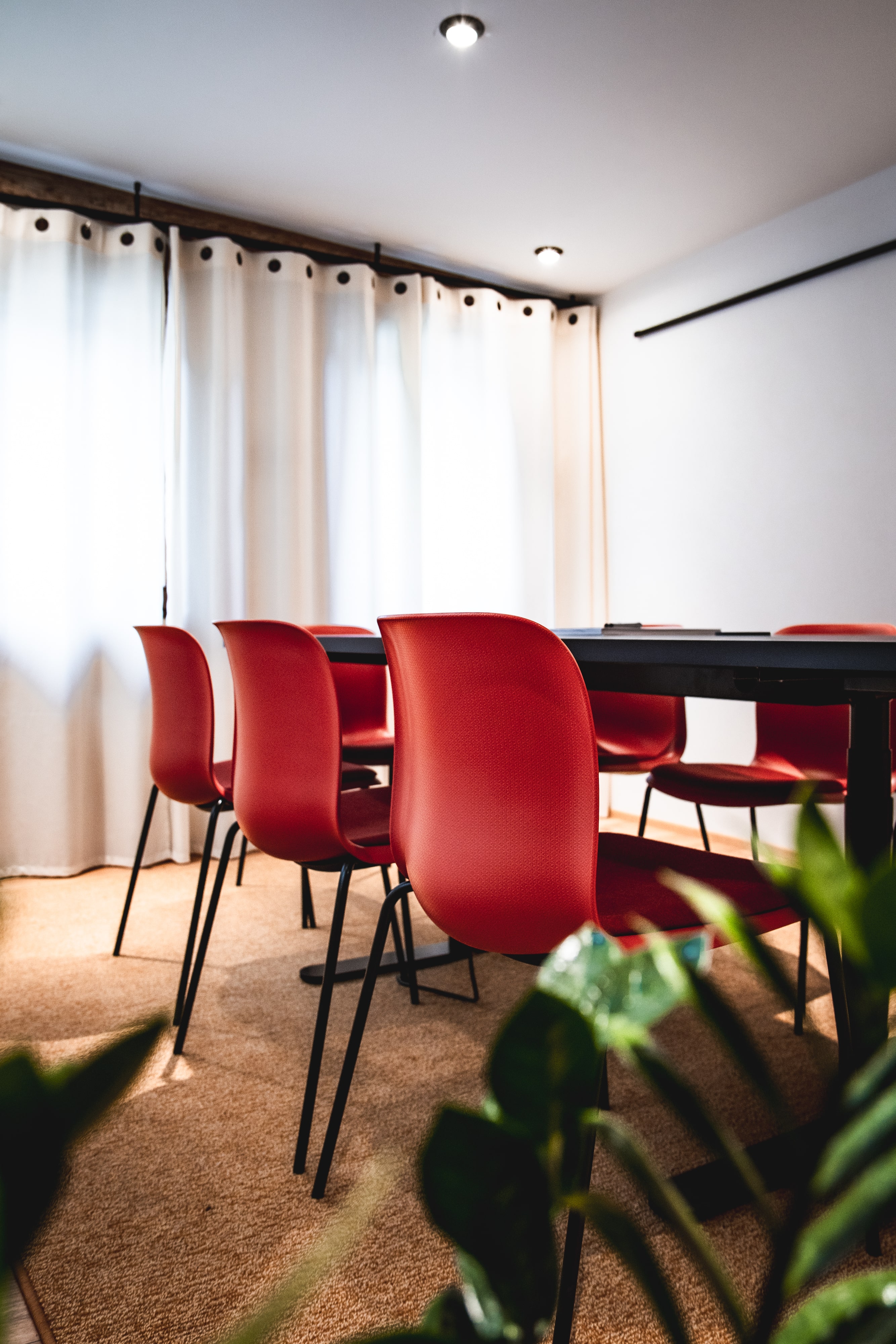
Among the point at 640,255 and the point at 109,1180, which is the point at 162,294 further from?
the point at 109,1180

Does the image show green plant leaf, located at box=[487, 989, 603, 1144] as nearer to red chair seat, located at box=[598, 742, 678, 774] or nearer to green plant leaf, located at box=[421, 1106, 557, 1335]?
green plant leaf, located at box=[421, 1106, 557, 1335]

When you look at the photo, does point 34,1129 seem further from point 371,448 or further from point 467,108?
point 371,448

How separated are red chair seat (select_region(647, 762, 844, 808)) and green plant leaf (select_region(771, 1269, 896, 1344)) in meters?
2.00

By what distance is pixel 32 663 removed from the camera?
3207 mm

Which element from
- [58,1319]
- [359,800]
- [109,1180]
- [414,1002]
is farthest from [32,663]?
[58,1319]

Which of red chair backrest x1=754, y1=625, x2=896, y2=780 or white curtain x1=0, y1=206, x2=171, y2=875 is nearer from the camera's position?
red chair backrest x1=754, y1=625, x2=896, y2=780

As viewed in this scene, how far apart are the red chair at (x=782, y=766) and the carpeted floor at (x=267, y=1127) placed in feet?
1.53

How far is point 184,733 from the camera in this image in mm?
2105

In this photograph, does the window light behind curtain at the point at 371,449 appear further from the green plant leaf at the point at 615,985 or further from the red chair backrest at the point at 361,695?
the green plant leaf at the point at 615,985

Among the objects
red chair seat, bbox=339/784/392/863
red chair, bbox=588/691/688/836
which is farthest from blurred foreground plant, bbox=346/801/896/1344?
red chair, bbox=588/691/688/836

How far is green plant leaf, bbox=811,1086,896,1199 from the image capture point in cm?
18

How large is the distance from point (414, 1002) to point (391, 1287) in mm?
898

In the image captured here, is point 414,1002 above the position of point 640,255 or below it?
below

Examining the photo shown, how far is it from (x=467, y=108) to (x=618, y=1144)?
338 centimetres
